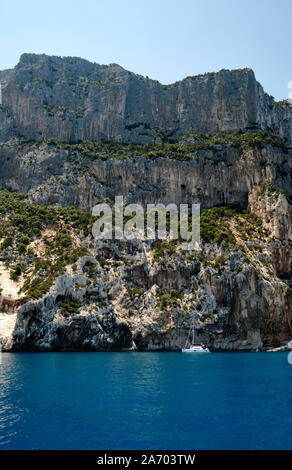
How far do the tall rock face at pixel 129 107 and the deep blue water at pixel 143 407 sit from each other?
224 feet

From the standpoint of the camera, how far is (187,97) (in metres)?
→ 104

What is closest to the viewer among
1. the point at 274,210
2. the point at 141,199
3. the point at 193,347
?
the point at 193,347

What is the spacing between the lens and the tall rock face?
9950cm

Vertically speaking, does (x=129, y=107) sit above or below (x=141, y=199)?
above

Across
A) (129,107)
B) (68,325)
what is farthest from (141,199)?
(68,325)

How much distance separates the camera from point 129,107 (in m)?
105

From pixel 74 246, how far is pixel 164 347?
892 inches

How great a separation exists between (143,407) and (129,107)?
294ft

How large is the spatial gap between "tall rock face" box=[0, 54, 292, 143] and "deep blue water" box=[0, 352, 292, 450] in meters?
68.3

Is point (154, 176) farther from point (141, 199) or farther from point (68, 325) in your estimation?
point (68, 325)

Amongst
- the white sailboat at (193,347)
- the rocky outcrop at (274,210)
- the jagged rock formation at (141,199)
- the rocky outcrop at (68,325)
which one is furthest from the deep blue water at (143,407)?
the rocky outcrop at (274,210)

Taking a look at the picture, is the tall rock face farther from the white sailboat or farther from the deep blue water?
the deep blue water

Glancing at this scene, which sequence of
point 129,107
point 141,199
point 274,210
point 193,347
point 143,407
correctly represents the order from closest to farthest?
point 143,407 → point 193,347 → point 274,210 → point 141,199 → point 129,107
